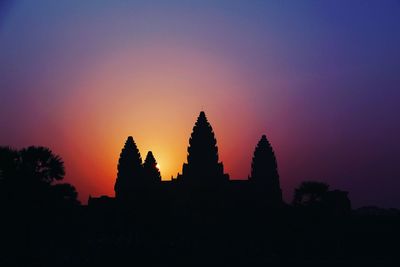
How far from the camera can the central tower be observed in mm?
77500

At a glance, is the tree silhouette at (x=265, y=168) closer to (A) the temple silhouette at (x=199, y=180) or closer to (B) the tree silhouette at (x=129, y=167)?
(A) the temple silhouette at (x=199, y=180)

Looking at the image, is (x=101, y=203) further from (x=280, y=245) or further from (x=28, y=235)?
(x=28, y=235)

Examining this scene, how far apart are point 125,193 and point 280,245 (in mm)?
35263

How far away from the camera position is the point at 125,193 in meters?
73.6

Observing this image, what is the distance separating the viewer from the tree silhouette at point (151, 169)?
82438mm

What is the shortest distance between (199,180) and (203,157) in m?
3.24

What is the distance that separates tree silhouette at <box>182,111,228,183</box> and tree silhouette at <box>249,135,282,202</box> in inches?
294

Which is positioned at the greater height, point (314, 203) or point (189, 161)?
point (189, 161)

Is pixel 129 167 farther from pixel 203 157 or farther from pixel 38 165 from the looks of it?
pixel 38 165

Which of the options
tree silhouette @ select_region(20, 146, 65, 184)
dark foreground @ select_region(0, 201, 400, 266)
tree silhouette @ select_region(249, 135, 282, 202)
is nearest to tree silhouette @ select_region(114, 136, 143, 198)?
tree silhouette @ select_region(249, 135, 282, 202)

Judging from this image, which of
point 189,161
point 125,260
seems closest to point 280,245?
point 125,260

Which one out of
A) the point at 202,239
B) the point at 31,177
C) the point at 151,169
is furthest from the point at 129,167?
the point at 31,177

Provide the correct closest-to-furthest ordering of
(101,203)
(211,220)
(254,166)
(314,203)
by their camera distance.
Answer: (211,220), (314,203), (101,203), (254,166)

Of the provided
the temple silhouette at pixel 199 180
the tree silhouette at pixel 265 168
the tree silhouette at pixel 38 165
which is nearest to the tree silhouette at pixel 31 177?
the tree silhouette at pixel 38 165
